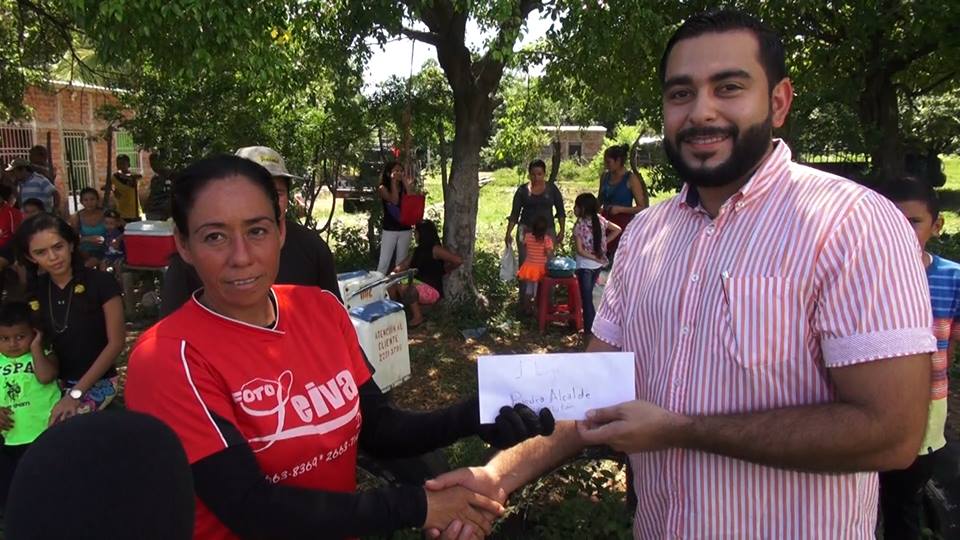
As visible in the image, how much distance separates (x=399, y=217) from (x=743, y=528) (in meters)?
6.94

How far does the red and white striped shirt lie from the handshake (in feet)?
0.97

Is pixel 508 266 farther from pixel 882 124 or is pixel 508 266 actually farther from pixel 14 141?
pixel 14 141

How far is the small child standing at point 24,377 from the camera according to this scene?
3.31m

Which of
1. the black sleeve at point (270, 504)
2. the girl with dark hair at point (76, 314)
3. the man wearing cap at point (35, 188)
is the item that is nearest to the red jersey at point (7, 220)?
the man wearing cap at point (35, 188)

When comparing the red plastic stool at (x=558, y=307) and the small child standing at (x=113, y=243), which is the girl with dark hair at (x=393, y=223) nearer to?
the red plastic stool at (x=558, y=307)

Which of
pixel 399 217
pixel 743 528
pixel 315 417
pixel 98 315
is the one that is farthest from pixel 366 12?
pixel 743 528

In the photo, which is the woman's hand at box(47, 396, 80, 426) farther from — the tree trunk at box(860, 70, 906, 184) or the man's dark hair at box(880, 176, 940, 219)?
the tree trunk at box(860, 70, 906, 184)

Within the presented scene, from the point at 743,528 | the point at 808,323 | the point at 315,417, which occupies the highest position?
the point at 808,323

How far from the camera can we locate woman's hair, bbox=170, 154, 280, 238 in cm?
164

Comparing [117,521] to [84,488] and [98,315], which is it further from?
[98,315]

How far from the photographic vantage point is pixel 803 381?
1.40m

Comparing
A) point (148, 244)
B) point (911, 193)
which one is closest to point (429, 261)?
point (148, 244)

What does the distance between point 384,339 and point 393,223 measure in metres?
3.24

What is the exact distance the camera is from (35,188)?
9.91 meters
